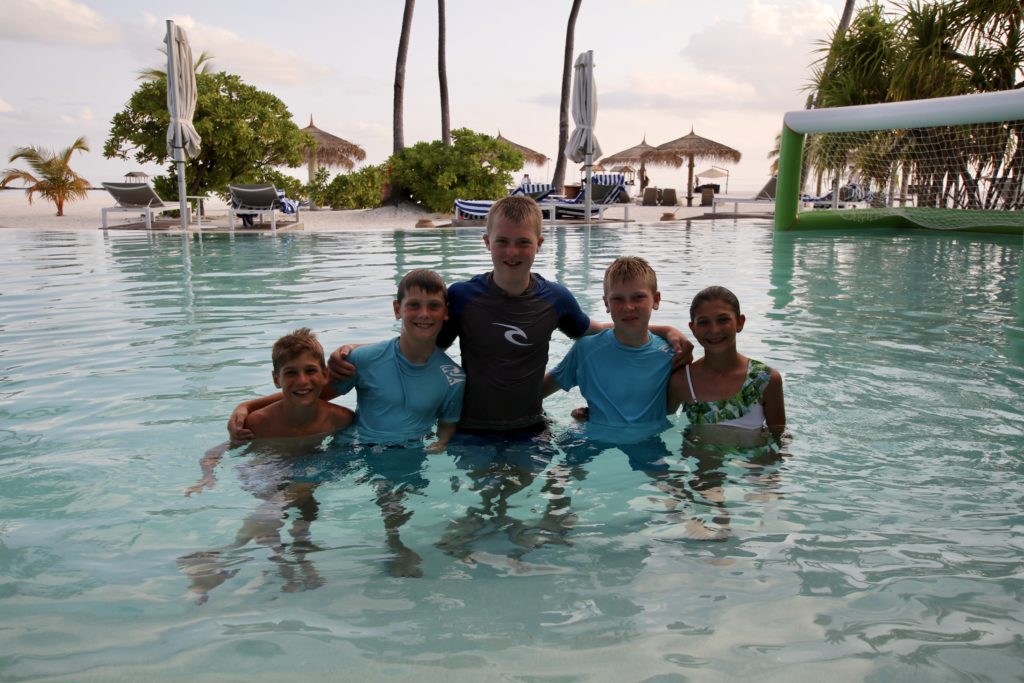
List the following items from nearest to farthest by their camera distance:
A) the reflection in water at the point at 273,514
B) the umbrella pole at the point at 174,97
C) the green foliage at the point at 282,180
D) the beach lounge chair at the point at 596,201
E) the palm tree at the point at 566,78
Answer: the reflection in water at the point at 273,514
the umbrella pole at the point at 174,97
the beach lounge chair at the point at 596,201
the green foliage at the point at 282,180
the palm tree at the point at 566,78

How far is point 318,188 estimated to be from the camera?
24.1m

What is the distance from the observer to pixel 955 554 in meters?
2.45

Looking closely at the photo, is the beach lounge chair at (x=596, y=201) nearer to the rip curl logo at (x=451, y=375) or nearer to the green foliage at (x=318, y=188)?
the green foliage at (x=318, y=188)

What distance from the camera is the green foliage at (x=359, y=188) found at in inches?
941

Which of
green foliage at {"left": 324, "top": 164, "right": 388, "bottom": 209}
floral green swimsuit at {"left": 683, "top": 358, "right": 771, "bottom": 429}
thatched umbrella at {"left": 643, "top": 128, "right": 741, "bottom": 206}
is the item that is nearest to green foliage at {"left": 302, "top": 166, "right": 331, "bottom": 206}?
green foliage at {"left": 324, "top": 164, "right": 388, "bottom": 209}

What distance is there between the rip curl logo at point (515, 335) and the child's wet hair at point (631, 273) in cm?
41

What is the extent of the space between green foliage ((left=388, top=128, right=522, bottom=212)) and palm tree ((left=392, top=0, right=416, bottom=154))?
0.97 metres

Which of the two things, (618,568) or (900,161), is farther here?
(900,161)

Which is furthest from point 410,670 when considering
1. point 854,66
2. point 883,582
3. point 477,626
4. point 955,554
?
point 854,66

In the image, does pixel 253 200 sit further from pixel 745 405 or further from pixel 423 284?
pixel 745 405

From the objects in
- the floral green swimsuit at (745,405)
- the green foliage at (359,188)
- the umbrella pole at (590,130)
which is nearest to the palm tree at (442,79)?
the green foliage at (359,188)

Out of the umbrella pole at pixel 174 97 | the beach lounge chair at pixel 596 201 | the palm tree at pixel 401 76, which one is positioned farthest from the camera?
the palm tree at pixel 401 76

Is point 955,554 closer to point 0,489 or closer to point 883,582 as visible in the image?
point 883,582

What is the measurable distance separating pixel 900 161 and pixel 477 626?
18.0 meters
